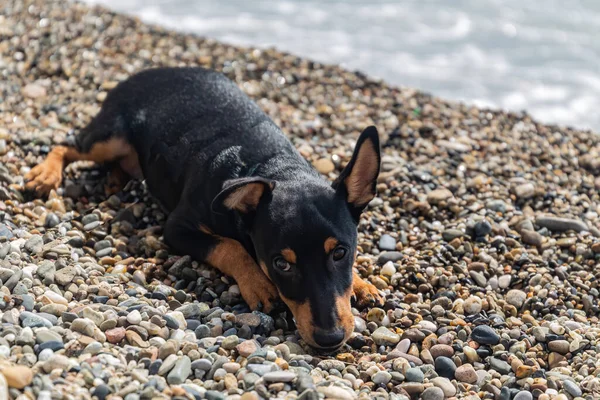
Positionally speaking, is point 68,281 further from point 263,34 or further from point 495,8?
point 495,8

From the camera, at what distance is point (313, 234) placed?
4.72 m

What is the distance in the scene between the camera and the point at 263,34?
1446 cm

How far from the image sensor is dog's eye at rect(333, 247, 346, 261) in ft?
15.7

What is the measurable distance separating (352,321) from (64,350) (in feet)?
5.64

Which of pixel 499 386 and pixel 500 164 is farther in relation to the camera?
pixel 500 164

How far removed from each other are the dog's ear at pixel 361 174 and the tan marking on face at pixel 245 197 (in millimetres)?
537

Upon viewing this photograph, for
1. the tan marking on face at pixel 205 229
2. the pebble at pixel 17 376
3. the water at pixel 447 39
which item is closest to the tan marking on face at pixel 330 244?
the tan marking on face at pixel 205 229

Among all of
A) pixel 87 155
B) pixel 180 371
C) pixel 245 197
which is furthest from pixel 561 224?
pixel 87 155

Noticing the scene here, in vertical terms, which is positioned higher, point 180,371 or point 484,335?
point 484,335

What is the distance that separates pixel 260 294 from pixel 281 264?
1.34 ft

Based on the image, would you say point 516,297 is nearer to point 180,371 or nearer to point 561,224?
point 561,224

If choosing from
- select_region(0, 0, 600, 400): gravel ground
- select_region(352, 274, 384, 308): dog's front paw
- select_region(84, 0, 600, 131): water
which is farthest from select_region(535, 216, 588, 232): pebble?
select_region(84, 0, 600, 131): water

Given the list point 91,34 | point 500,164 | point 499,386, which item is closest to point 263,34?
point 91,34

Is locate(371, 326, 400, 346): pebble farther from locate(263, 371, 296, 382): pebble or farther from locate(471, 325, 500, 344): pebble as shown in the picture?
locate(263, 371, 296, 382): pebble
